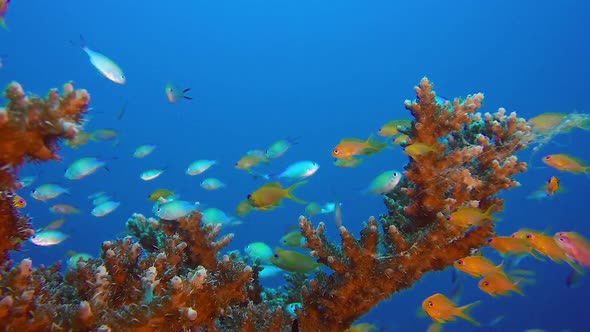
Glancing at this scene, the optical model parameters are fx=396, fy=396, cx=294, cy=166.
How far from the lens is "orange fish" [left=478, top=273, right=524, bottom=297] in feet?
13.1

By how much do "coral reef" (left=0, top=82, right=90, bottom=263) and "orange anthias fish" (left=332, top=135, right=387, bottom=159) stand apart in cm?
377

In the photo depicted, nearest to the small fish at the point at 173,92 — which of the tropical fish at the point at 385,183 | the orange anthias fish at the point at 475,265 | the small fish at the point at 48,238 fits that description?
the small fish at the point at 48,238

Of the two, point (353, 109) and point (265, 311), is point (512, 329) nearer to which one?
point (265, 311)

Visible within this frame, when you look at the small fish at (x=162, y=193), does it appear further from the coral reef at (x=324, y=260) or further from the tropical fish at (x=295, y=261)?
the tropical fish at (x=295, y=261)

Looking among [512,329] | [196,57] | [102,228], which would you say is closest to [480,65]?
[196,57]

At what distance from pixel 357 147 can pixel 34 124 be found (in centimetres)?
406

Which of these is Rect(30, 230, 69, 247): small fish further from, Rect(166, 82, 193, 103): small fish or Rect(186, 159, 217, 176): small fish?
Rect(166, 82, 193, 103): small fish

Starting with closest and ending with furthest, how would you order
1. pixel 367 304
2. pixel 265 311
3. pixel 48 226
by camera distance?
pixel 265 311 → pixel 367 304 → pixel 48 226

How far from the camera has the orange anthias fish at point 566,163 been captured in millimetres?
4977

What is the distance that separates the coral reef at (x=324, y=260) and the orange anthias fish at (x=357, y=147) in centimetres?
95

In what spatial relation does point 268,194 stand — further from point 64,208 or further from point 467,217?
point 64,208

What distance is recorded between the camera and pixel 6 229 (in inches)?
96.3

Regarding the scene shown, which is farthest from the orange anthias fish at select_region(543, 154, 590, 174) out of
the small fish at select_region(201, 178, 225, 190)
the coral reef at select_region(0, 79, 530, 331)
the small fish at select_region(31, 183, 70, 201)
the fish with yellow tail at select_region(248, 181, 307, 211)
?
the small fish at select_region(31, 183, 70, 201)

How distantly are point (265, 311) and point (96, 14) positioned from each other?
99.1 meters
